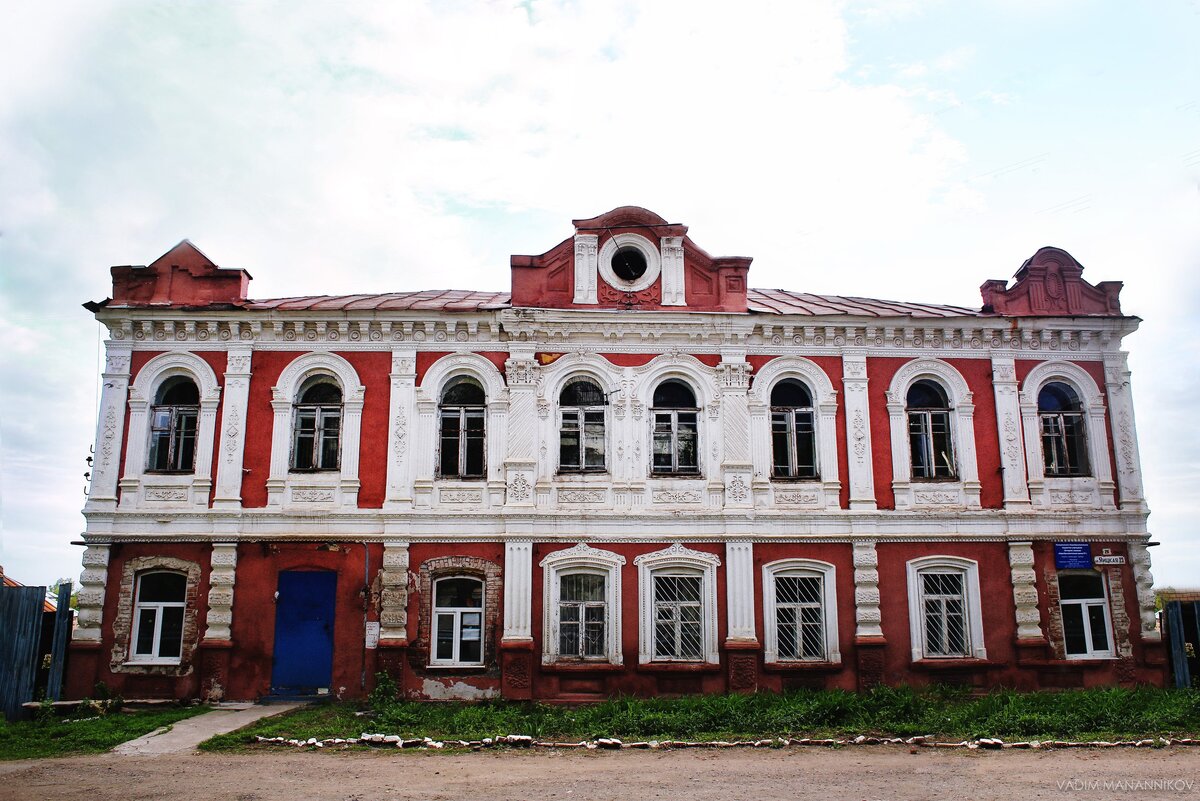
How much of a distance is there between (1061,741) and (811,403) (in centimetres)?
629

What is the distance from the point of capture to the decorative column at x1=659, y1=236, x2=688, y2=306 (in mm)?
14305

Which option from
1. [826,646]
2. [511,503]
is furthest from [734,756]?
[511,503]

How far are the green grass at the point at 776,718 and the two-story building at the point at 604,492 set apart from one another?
3.60ft

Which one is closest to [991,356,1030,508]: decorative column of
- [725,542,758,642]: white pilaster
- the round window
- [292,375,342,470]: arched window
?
[725,542,758,642]: white pilaster

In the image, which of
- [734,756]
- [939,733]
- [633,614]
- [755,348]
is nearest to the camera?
[734,756]

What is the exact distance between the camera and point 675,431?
1416 centimetres

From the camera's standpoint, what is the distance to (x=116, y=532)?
13.4m

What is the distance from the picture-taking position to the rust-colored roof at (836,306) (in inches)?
570

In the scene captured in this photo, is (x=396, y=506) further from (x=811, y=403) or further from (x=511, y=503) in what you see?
(x=811, y=403)

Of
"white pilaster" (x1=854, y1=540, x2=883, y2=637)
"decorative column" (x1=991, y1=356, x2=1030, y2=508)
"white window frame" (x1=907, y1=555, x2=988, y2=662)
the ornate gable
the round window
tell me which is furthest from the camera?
the round window

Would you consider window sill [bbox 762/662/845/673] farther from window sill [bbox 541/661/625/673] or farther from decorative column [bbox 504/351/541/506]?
decorative column [bbox 504/351/541/506]

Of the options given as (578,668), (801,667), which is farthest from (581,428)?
(801,667)

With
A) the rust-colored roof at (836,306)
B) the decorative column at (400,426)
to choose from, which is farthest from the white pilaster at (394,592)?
the rust-colored roof at (836,306)

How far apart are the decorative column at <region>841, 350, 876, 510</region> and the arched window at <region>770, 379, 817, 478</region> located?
2.10ft
